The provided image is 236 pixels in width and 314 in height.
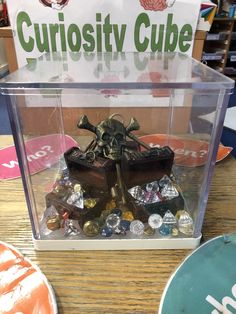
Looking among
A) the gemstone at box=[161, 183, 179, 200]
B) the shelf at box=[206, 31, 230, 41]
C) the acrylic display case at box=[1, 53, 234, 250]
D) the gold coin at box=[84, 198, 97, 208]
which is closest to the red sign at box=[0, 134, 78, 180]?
the acrylic display case at box=[1, 53, 234, 250]

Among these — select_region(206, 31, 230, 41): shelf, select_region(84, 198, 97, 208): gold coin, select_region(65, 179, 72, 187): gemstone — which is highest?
select_region(84, 198, 97, 208): gold coin

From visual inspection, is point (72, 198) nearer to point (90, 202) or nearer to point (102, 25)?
point (90, 202)

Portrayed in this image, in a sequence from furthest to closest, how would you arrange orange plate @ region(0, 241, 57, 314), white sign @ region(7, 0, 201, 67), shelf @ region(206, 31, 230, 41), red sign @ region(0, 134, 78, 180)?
shelf @ region(206, 31, 230, 41)
white sign @ region(7, 0, 201, 67)
red sign @ region(0, 134, 78, 180)
orange plate @ region(0, 241, 57, 314)

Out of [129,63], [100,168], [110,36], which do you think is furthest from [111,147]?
[110,36]

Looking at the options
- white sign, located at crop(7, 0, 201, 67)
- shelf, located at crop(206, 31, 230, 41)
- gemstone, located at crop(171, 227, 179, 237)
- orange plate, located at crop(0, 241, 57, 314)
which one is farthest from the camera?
shelf, located at crop(206, 31, 230, 41)

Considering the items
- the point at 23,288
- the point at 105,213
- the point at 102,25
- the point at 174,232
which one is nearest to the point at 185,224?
the point at 174,232

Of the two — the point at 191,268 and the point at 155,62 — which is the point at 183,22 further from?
the point at 191,268

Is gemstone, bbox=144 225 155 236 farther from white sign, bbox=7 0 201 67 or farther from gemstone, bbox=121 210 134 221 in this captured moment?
white sign, bbox=7 0 201 67

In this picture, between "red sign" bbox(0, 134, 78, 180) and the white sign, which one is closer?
"red sign" bbox(0, 134, 78, 180)
